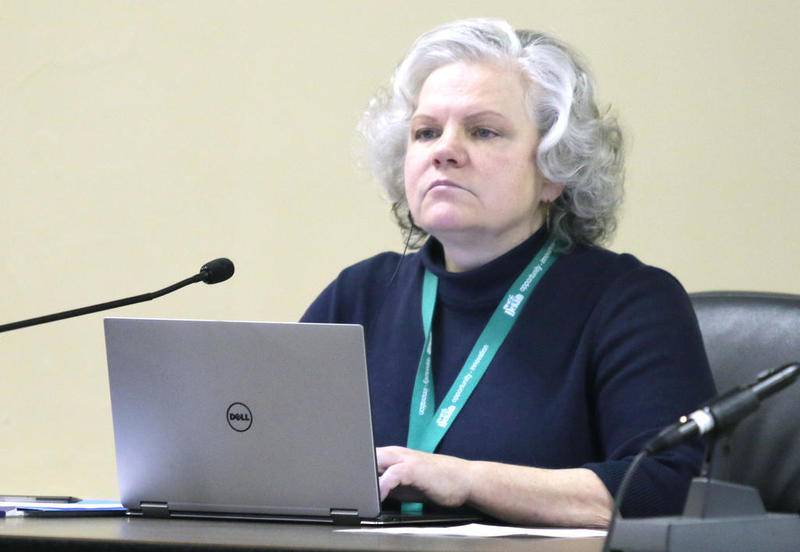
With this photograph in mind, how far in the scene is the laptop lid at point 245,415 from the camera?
4.95 ft

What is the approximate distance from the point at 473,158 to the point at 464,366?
1.11 feet

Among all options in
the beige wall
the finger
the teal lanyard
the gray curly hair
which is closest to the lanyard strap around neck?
the teal lanyard

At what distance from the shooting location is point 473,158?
213 centimetres

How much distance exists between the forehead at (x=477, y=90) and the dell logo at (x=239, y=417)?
2.64 feet

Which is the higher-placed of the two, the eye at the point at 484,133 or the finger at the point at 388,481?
the eye at the point at 484,133

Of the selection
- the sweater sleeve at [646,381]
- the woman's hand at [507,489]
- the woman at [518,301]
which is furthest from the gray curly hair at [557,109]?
the woman's hand at [507,489]

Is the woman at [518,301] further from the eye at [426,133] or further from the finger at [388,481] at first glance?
the finger at [388,481]

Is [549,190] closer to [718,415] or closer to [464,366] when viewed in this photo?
[464,366]

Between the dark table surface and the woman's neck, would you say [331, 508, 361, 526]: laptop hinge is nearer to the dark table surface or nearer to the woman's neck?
the dark table surface

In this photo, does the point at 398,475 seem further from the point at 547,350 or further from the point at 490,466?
the point at 547,350

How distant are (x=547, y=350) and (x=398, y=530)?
2.19 ft

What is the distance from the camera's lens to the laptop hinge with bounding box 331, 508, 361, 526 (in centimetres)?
154

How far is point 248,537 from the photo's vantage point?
4.16 feet

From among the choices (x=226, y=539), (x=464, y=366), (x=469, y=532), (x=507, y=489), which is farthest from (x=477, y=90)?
(x=226, y=539)
